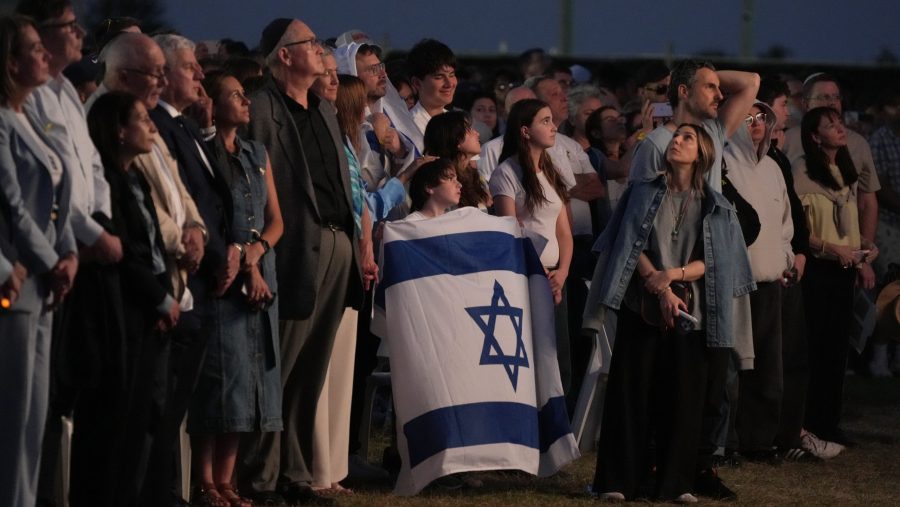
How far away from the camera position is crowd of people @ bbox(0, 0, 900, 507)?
250 inches

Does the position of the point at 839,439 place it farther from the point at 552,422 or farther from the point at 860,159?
the point at 552,422

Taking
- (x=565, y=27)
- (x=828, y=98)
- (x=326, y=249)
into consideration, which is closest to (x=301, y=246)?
(x=326, y=249)

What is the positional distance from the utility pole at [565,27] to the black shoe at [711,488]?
21724 mm

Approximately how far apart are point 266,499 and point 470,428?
1064 mm

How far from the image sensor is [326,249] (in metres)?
8.18

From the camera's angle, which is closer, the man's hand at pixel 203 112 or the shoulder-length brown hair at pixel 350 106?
the man's hand at pixel 203 112

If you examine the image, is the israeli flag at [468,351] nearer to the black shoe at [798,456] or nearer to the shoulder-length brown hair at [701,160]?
the shoulder-length brown hair at [701,160]

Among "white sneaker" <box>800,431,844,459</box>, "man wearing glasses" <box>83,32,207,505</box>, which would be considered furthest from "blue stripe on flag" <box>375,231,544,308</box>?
"white sneaker" <box>800,431,844,459</box>

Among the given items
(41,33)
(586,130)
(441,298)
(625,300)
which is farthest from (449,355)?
(586,130)

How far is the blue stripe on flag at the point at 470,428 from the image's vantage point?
8398 mm

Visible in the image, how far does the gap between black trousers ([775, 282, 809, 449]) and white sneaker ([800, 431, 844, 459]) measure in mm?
110

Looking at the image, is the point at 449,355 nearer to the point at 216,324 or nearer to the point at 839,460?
the point at 216,324

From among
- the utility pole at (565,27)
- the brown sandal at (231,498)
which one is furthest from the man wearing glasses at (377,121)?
the utility pole at (565,27)

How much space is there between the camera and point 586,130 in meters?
11.9
